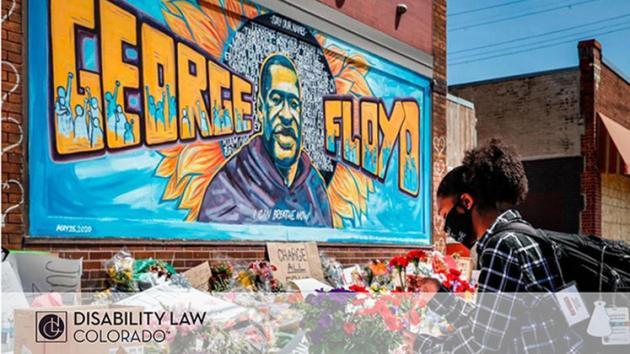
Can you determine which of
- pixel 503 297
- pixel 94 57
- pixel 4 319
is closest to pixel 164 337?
pixel 4 319

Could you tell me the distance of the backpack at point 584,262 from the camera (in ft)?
9.80

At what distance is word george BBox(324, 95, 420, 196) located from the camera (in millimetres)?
9484

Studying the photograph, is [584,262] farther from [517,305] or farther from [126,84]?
[126,84]

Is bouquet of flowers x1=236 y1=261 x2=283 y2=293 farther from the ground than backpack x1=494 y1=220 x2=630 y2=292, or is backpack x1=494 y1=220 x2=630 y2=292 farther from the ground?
backpack x1=494 y1=220 x2=630 y2=292

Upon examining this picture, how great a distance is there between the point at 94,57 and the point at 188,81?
1.18 m

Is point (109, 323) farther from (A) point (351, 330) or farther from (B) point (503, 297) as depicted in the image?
(B) point (503, 297)

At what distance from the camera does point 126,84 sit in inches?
255

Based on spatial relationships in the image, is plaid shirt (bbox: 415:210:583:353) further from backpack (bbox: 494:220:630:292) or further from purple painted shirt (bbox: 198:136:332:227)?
purple painted shirt (bbox: 198:136:332:227)

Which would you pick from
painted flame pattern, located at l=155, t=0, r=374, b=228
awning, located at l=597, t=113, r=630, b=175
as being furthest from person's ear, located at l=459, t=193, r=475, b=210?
awning, located at l=597, t=113, r=630, b=175

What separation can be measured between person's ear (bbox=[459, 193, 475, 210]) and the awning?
58.9 ft

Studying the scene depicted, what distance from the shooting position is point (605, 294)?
3031mm

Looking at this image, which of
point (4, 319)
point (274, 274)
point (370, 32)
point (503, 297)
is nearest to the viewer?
point (503, 297)

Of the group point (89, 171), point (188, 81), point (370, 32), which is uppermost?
point (370, 32)

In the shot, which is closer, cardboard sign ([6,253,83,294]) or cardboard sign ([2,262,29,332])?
cardboard sign ([2,262,29,332])
